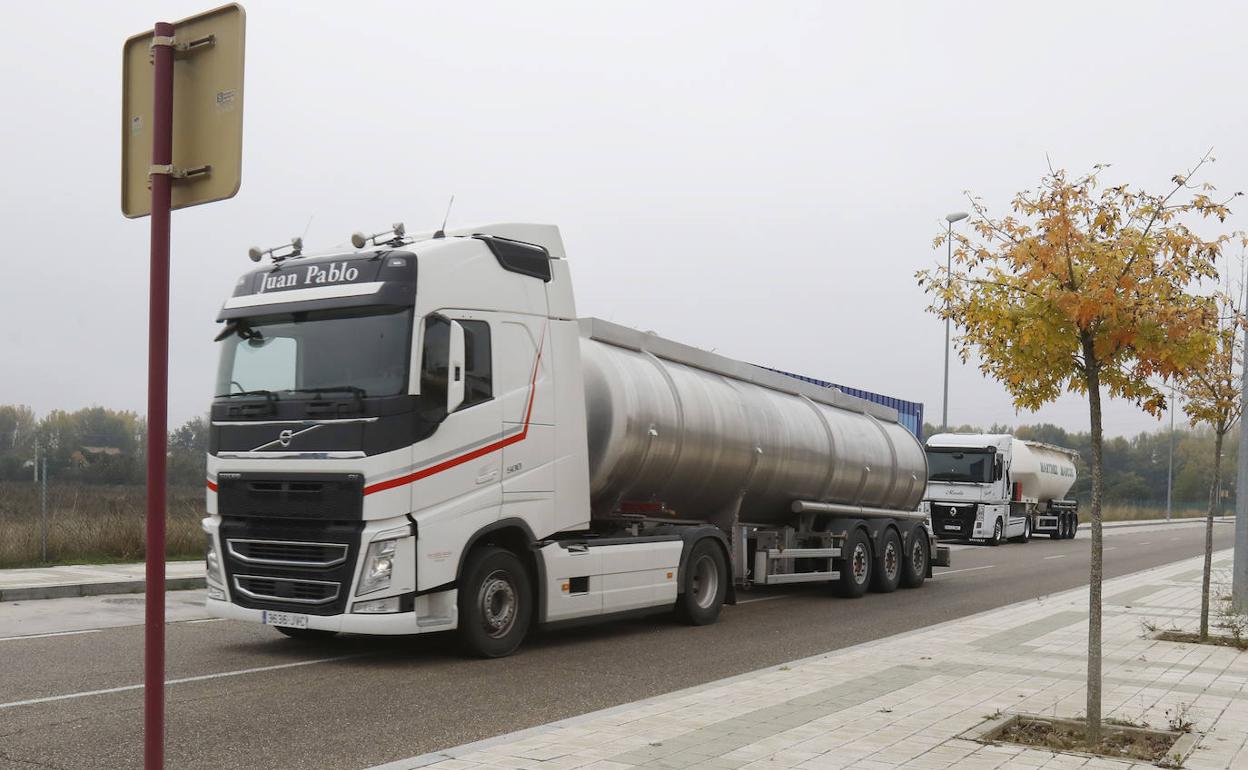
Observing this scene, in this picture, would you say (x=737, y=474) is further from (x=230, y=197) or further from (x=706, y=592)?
(x=230, y=197)

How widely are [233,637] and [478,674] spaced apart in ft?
10.8

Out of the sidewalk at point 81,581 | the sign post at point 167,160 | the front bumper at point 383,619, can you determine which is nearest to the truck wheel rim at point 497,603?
the front bumper at point 383,619

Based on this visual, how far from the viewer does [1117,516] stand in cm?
7344

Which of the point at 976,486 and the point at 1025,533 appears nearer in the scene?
the point at 976,486

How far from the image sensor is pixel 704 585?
13.6 m

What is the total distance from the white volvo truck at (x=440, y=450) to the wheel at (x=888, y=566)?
5.55 metres

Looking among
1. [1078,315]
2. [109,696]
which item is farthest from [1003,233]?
[109,696]

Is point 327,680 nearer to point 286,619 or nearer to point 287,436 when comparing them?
point 286,619

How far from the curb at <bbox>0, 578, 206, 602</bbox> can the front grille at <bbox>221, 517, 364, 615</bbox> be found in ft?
18.5

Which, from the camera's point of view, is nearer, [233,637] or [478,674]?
[478,674]

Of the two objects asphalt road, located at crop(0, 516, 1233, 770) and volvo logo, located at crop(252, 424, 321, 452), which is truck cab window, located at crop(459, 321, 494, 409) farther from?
asphalt road, located at crop(0, 516, 1233, 770)

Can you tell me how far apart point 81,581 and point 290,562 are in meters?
6.97

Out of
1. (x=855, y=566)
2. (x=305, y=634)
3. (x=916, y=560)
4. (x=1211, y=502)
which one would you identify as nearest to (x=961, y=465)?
(x=916, y=560)

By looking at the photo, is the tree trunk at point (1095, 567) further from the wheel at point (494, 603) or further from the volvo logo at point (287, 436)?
the volvo logo at point (287, 436)
